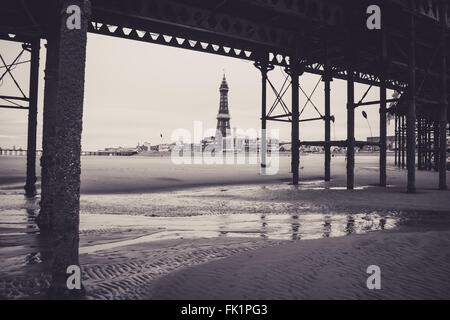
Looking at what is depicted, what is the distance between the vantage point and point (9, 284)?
4.65m

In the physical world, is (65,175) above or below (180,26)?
below

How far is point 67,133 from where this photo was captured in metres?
4.01

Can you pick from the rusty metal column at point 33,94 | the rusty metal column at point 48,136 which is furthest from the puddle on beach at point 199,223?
the rusty metal column at point 33,94

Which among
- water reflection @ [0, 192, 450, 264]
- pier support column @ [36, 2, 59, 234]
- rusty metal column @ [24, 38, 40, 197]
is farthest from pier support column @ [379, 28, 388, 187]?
rusty metal column @ [24, 38, 40, 197]

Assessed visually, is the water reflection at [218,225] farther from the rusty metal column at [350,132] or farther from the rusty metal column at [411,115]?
the rusty metal column at [350,132]

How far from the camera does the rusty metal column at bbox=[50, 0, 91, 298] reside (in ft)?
13.2

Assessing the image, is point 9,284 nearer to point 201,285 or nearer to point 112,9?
point 201,285

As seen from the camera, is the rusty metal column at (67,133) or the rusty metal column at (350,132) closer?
the rusty metal column at (67,133)

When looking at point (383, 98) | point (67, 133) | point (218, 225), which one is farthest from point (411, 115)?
point (67, 133)

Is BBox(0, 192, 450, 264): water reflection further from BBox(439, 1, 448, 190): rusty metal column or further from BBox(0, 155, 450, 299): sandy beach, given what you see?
BBox(439, 1, 448, 190): rusty metal column

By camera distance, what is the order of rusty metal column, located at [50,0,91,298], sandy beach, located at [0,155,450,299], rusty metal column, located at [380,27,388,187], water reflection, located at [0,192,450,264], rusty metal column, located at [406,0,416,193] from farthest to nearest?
rusty metal column, located at [380,27,388,187]
rusty metal column, located at [406,0,416,193]
water reflection, located at [0,192,450,264]
sandy beach, located at [0,155,450,299]
rusty metal column, located at [50,0,91,298]

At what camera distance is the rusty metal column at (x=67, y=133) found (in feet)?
13.2

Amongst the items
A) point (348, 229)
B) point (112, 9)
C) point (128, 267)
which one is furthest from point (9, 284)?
point (112, 9)

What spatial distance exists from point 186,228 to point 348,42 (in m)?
12.3
